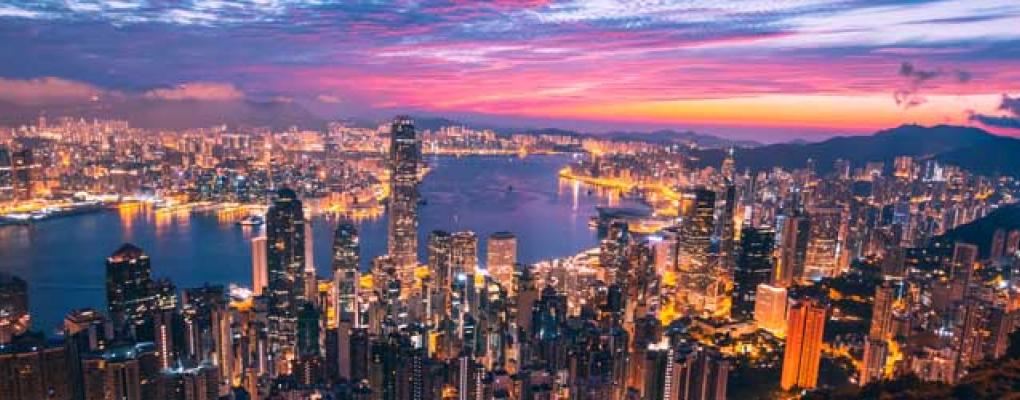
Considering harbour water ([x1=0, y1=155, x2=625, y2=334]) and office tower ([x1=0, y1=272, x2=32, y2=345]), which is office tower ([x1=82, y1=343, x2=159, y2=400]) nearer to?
office tower ([x1=0, y1=272, x2=32, y2=345])

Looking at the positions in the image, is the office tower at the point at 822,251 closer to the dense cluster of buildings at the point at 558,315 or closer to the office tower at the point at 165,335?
the dense cluster of buildings at the point at 558,315

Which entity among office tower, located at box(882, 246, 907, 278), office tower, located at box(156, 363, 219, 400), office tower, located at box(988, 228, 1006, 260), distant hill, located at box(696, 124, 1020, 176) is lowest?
office tower, located at box(156, 363, 219, 400)

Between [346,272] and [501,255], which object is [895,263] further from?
[346,272]

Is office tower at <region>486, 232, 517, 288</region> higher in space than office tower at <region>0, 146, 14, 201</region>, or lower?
lower

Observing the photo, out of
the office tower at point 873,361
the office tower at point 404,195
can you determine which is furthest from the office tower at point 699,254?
the office tower at point 404,195

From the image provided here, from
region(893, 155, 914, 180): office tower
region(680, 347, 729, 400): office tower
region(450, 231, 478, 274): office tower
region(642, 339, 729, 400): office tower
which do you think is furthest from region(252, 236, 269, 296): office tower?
region(893, 155, 914, 180): office tower

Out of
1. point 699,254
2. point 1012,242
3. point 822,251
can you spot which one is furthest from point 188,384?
point 1012,242

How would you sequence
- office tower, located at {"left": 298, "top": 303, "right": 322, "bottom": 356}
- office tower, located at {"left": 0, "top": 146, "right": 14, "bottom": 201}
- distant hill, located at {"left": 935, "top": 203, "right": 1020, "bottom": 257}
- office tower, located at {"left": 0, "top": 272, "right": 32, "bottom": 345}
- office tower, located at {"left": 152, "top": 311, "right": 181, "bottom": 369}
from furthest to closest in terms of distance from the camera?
1. office tower, located at {"left": 0, "top": 146, "right": 14, "bottom": 201}
2. distant hill, located at {"left": 935, "top": 203, "right": 1020, "bottom": 257}
3. office tower, located at {"left": 298, "top": 303, "right": 322, "bottom": 356}
4. office tower, located at {"left": 0, "top": 272, "right": 32, "bottom": 345}
5. office tower, located at {"left": 152, "top": 311, "right": 181, "bottom": 369}
